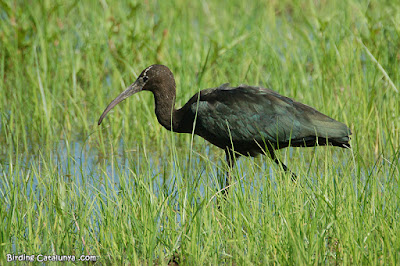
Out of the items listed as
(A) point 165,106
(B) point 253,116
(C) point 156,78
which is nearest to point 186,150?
(A) point 165,106

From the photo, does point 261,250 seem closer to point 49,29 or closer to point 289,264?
point 289,264

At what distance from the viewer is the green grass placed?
348 centimetres

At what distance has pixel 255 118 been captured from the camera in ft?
16.0

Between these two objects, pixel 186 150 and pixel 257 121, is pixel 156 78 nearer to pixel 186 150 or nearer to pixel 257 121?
pixel 186 150

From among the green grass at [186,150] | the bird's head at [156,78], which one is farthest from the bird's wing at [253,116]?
the bird's head at [156,78]

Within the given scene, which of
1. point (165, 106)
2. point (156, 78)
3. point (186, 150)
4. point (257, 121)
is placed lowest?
point (186, 150)

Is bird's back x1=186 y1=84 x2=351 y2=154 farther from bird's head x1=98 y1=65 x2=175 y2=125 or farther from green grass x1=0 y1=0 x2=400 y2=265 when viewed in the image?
bird's head x1=98 y1=65 x2=175 y2=125

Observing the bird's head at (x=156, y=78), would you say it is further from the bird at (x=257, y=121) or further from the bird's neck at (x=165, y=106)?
the bird at (x=257, y=121)

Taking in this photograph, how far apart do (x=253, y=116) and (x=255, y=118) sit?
0.02 metres

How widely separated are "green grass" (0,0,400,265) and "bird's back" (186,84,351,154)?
0.21 metres

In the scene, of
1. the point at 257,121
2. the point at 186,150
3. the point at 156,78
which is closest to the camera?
the point at 257,121

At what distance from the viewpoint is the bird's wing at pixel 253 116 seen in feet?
15.8

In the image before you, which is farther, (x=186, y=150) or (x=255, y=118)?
(x=186, y=150)

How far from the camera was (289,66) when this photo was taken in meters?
6.12
